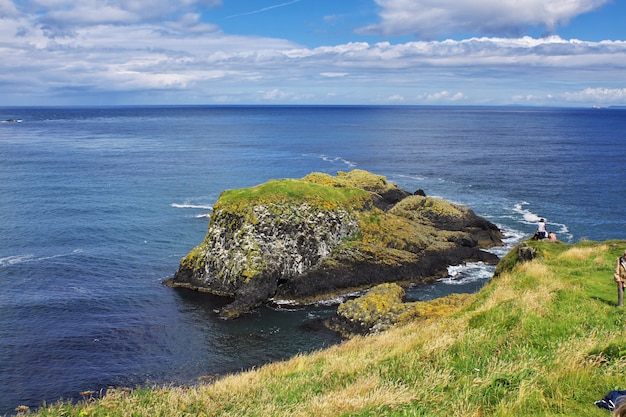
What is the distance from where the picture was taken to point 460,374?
43.2 feet

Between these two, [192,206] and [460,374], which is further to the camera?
[192,206]

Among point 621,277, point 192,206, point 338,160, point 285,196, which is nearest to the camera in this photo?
point 621,277

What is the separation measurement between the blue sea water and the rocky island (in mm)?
1886

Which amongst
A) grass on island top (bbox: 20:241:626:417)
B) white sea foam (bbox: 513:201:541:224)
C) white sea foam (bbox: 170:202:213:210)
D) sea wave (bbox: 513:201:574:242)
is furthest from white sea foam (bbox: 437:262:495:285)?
white sea foam (bbox: 170:202:213:210)

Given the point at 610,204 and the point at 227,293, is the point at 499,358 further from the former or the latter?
the point at 610,204

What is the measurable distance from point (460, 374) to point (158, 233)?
49.2 metres

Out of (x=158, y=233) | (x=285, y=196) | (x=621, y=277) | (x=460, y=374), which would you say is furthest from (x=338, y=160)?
(x=460, y=374)

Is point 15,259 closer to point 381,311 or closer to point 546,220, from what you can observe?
point 381,311

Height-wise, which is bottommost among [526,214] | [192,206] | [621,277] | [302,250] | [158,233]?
[158,233]

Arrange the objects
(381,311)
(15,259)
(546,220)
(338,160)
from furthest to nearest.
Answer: (338,160) → (546,220) → (15,259) → (381,311)

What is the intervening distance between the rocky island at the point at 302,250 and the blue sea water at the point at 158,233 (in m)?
1.89

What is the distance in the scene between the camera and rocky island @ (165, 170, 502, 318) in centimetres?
4212

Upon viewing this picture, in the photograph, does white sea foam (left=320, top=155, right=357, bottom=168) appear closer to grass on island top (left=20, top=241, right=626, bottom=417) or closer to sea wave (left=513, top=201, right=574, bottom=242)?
sea wave (left=513, top=201, right=574, bottom=242)

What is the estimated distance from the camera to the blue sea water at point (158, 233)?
32375mm
